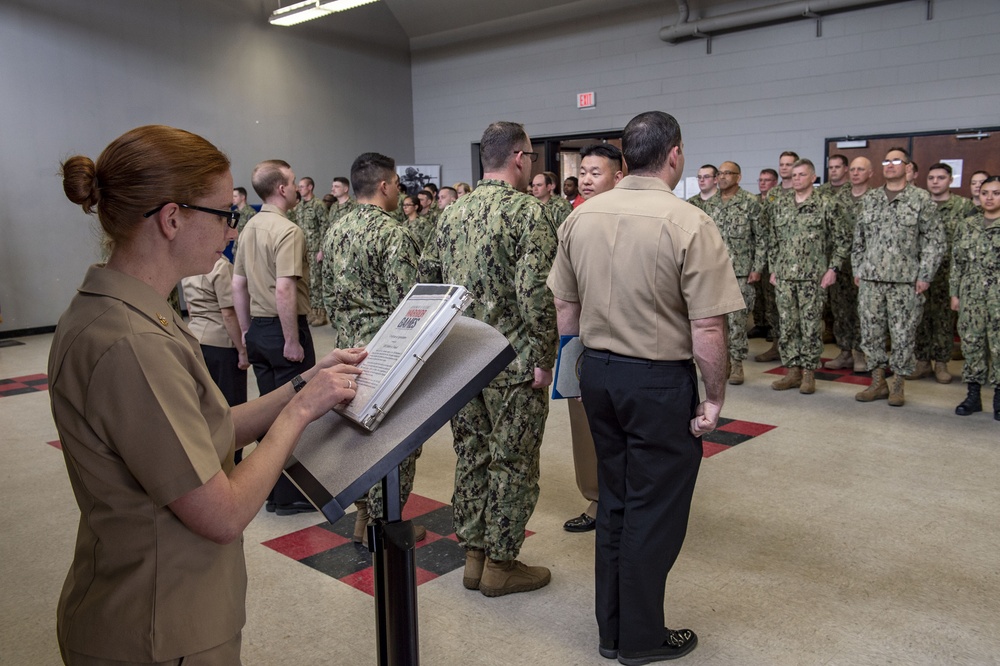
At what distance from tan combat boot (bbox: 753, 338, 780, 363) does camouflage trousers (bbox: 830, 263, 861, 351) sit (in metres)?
0.64

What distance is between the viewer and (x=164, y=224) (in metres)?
1.26

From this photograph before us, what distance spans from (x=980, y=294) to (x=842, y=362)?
166 cm

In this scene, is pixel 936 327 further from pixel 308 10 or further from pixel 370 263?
pixel 308 10

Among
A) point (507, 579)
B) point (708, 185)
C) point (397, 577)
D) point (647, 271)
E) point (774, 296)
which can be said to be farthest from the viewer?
point (774, 296)

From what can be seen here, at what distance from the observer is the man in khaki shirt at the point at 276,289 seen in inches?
151

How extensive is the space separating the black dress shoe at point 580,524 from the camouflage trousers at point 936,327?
424 cm

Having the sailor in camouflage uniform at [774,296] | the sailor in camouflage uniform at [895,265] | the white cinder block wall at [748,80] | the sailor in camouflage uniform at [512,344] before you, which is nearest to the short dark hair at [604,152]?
the sailor in camouflage uniform at [512,344]

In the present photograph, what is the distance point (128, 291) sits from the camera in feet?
3.98

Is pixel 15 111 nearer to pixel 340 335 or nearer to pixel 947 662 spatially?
pixel 340 335

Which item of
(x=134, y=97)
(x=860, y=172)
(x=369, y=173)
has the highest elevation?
(x=134, y=97)

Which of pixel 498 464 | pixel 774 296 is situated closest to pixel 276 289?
pixel 498 464

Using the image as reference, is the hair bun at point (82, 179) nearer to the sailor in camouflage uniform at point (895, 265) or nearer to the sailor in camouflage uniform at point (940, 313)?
the sailor in camouflage uniform at point (895, 265)

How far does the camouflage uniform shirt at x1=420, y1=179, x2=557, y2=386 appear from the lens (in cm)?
285

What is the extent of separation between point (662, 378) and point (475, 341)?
3.34ft
